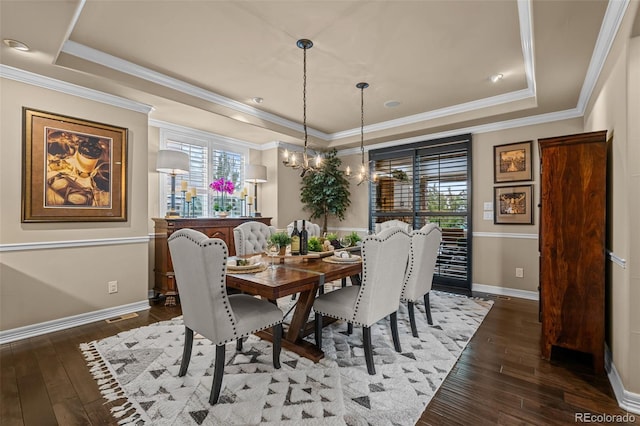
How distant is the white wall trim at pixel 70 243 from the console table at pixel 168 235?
277mm

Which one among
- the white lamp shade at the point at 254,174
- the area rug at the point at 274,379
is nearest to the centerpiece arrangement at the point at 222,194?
the white lamp shade at the point at 254,174

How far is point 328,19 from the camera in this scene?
A: 7.80 feet

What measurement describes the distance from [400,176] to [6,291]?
520 centimetres

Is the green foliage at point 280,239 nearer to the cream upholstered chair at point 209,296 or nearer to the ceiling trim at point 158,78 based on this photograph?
the cream upholstered chair at point 209,296

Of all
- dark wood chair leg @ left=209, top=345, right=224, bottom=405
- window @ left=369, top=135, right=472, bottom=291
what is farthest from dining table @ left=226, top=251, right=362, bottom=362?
window @ left=369, top=135, right=472, bottom=291

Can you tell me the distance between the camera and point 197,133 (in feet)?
15.6

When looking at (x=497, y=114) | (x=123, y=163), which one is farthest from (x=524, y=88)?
(x=123, y=163)

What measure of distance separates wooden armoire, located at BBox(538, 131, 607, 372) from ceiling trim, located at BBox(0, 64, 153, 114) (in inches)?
168

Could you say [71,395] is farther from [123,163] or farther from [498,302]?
[498,302]

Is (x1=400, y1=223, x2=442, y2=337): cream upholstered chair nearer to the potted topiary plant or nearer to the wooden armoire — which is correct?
the wooden armoire

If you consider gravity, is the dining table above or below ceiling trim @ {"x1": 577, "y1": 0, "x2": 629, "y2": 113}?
below

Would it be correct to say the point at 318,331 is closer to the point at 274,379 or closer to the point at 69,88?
the point at 274,379

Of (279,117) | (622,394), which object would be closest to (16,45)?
→ (279,117)

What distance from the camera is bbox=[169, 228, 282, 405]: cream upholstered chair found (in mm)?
1817
